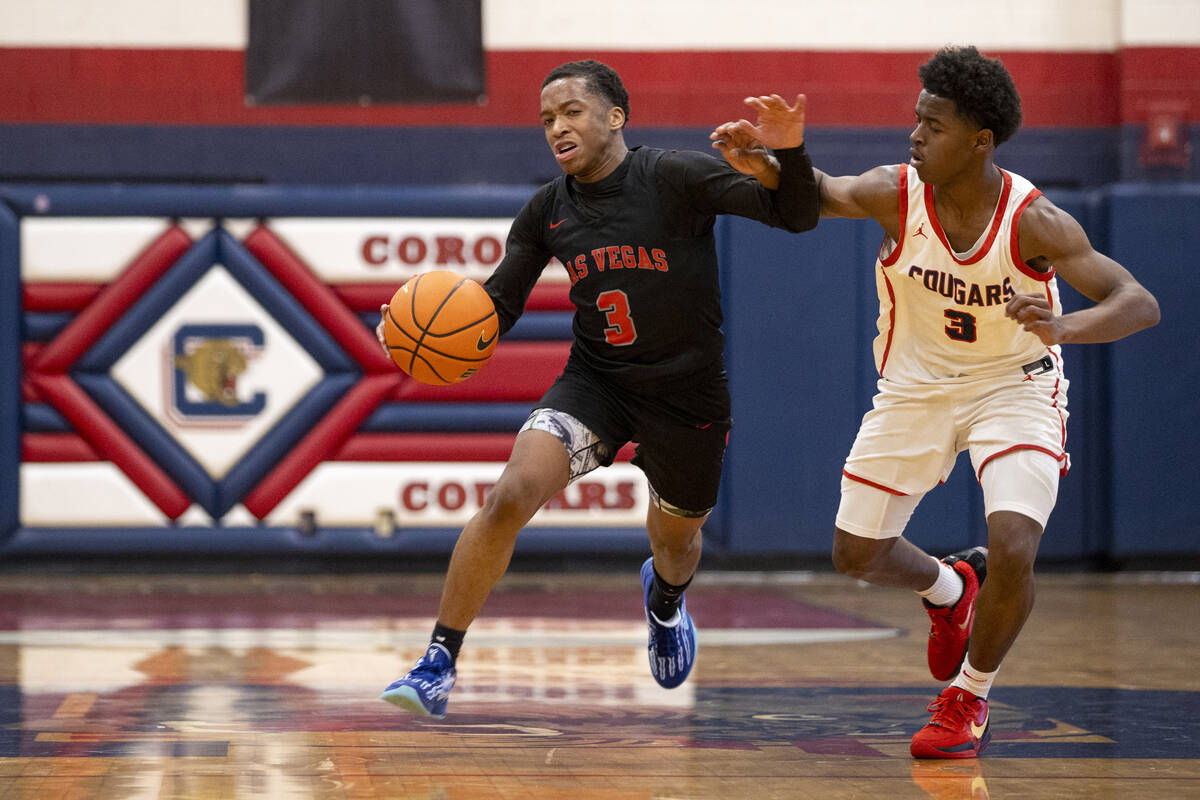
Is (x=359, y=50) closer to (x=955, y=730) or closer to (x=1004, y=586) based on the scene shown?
(x=1004, y=586)

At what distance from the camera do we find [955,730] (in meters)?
3.47

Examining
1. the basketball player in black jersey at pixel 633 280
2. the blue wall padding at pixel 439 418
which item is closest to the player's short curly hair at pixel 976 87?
the basketball player in black jersey at pixel 633 280

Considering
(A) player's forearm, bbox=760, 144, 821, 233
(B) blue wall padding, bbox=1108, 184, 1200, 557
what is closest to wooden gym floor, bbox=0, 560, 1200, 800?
(B) blue wall padding, bbox=1108, 184, 1200, 557

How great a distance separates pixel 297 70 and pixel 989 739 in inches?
227

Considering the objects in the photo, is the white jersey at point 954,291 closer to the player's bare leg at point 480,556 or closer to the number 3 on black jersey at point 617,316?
the number 3 on black jersey at point 617,316

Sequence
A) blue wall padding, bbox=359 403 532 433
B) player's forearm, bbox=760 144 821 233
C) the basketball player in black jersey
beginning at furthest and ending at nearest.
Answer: blue wall padding, bbox=359 403 532 433, the basketball player in black jersey, player's forearm, bbox=760 144 821 233

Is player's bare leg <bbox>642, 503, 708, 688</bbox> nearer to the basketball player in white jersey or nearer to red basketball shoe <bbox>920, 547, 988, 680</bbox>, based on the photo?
the basketball player in white jersey

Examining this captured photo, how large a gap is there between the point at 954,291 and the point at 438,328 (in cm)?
133

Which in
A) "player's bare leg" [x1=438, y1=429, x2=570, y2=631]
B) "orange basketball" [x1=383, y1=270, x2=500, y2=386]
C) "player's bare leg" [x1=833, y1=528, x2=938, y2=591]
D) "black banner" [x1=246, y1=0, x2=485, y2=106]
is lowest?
"player's bare leg" [x1=833, y1=528, x2=938, y2=591]

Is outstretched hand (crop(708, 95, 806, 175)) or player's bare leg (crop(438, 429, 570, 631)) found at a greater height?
outstretched hand (crop(708, 95, 806, 175))

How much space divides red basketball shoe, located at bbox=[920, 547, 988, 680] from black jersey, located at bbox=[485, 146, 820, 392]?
96 cm

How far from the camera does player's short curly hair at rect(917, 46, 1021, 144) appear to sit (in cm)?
359

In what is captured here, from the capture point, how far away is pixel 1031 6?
27.2 ft

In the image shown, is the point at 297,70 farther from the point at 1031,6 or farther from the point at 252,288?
the point at 1031,6
